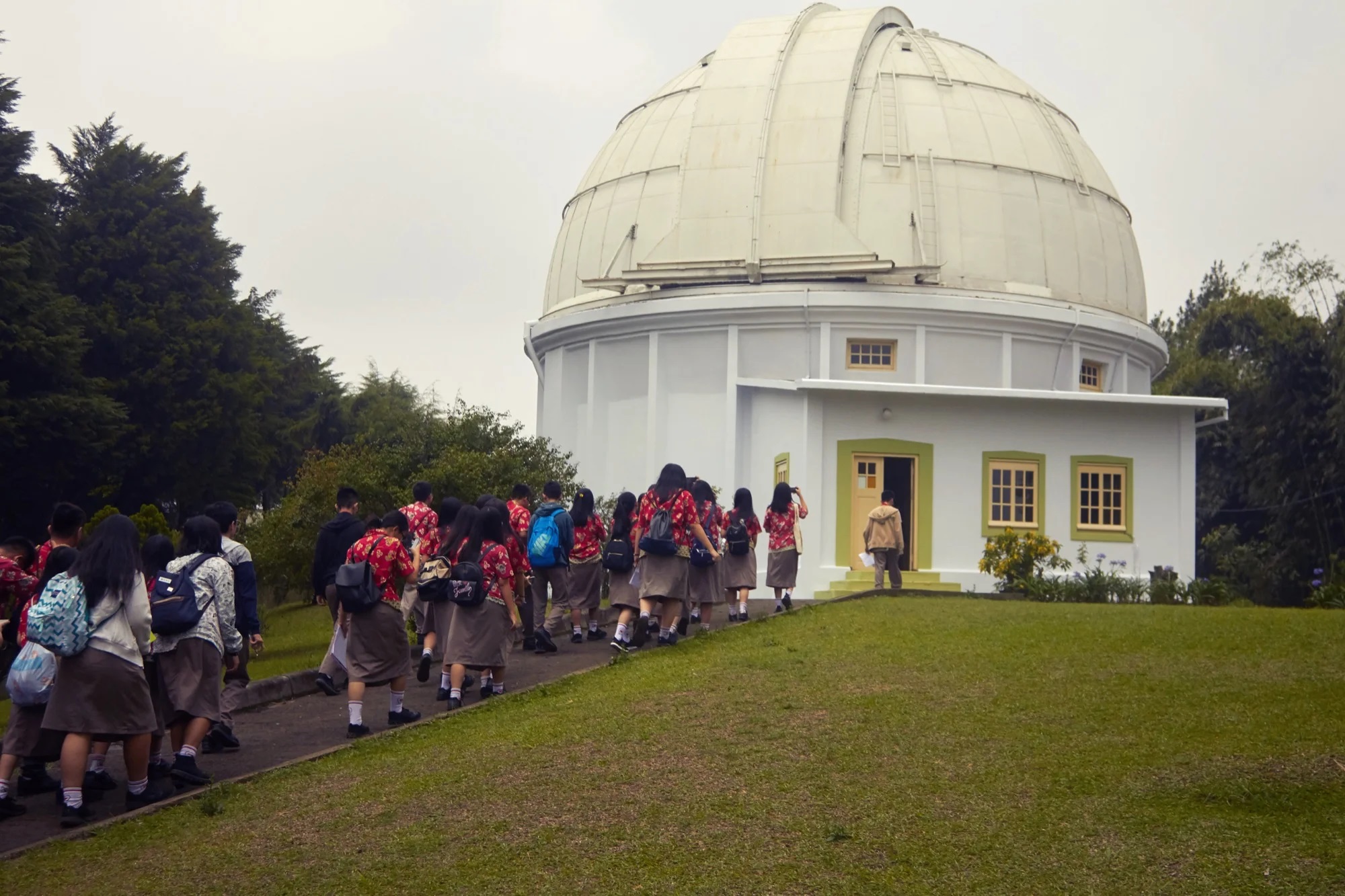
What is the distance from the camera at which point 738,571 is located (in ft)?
54.1

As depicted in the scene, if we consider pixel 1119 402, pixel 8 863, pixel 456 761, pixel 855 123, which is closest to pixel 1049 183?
pixel 855 123

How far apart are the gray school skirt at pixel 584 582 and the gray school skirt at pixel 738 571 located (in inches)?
59.8

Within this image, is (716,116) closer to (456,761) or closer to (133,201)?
(133,201)

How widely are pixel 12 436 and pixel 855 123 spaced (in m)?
17.3

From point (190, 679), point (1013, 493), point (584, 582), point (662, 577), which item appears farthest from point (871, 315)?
point (190, 679)

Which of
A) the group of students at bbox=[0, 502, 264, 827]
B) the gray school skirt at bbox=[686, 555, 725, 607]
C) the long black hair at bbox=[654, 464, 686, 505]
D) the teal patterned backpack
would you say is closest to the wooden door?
the gray school skirt at bbox=[686, 555, 725, 607]

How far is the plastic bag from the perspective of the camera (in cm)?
880

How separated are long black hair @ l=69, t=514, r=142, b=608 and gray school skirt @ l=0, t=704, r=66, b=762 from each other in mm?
996

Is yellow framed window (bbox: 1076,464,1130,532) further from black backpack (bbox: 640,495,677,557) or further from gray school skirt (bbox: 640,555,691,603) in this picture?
black backpack (bbox: 640,495,677,557)

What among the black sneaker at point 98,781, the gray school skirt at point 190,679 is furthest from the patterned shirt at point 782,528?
the black sneaker at point 98,781

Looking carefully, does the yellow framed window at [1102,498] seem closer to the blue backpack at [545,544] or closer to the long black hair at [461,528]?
the blue backpack at [545,544]

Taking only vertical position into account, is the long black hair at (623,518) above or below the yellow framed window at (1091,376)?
below

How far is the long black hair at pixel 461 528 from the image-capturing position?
11.8 meters

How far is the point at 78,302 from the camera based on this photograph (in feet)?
104
